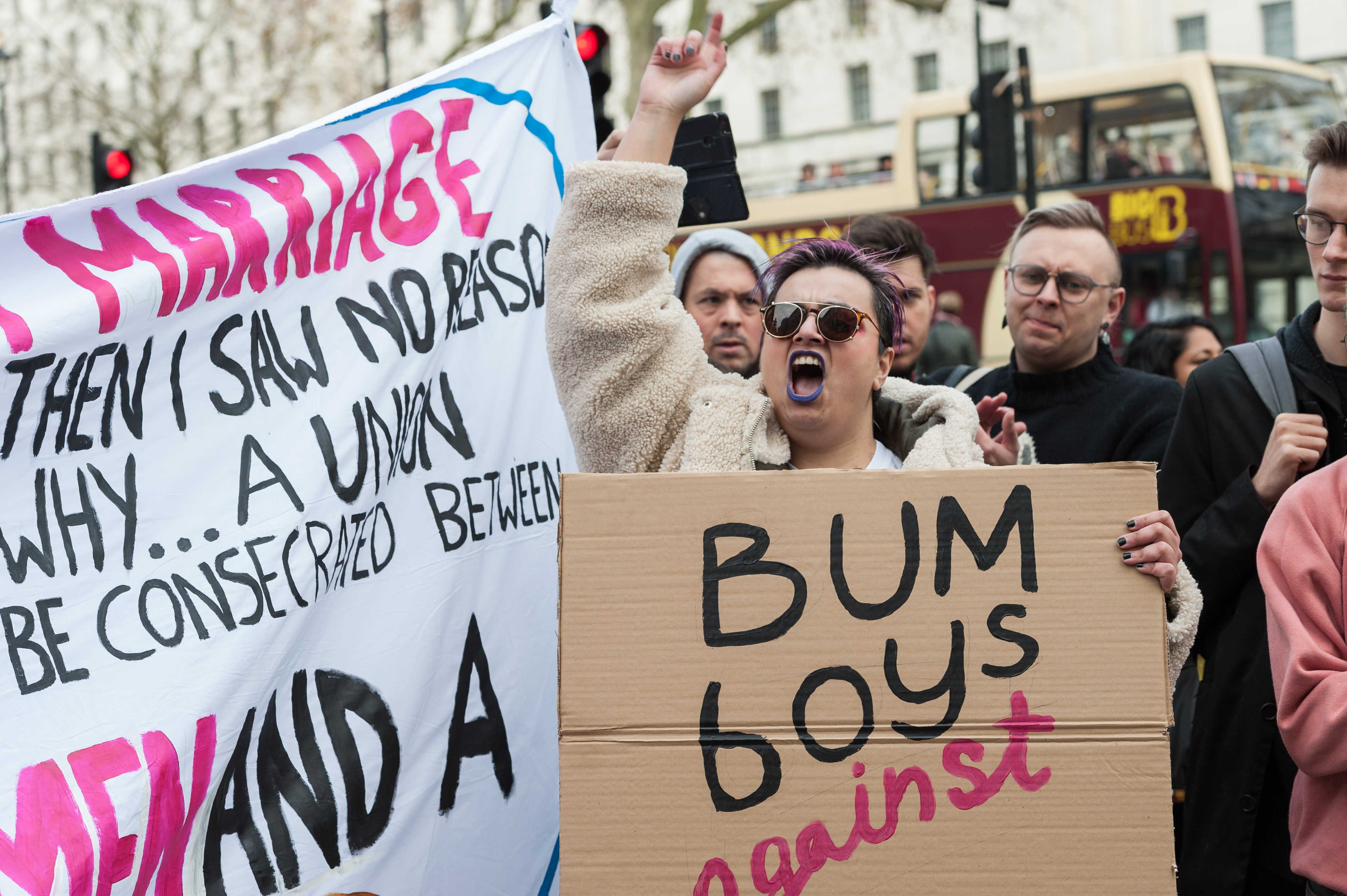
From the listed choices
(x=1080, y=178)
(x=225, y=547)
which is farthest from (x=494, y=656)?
(x=1080, y=178)

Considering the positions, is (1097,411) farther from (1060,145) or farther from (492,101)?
(1060,145)

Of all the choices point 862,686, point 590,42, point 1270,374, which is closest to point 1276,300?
point 590,42

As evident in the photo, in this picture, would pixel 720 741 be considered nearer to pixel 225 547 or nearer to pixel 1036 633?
pixel 1036 633

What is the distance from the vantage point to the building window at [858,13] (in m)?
19.6

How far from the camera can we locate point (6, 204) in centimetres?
2584

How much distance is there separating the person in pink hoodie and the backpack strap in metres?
0.42

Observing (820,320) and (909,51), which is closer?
(820,320)

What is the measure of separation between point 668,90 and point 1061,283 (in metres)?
1.11

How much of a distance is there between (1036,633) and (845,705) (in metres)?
0.28

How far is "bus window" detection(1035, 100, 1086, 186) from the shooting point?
12.4 metres

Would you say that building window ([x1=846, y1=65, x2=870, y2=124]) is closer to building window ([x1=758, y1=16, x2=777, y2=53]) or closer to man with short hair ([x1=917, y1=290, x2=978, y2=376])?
building window ([x1=758, y1=16, x2=777, y2=53])

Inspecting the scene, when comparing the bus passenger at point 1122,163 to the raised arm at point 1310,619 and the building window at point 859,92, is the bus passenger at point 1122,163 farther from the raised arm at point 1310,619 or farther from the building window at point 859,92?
the building window at point 859,92

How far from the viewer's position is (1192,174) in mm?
11859

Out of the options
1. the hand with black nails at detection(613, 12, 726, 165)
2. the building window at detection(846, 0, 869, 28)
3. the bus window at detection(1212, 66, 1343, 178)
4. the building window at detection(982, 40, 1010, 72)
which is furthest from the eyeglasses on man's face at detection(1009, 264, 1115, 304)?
the building window at detection(982, 40, 1010, 72)
